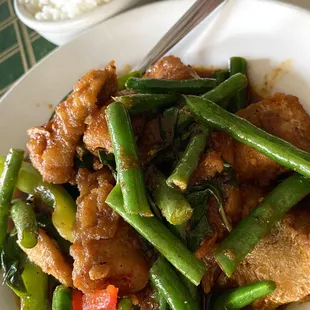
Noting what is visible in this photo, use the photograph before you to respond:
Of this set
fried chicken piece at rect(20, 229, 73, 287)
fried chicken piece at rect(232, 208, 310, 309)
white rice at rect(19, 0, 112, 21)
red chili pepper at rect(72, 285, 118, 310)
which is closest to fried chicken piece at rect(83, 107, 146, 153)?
fried chicken piece at rect(20, 229, 73, 287)

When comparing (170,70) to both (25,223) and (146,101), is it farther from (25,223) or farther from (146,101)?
(25,223)

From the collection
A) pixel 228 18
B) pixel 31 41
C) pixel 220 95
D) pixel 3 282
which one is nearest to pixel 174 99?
pixel 220 95

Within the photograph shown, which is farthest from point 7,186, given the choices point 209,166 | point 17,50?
point 17,50

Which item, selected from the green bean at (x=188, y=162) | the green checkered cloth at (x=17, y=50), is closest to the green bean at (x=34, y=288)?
the green bean at (x=188, y=162)

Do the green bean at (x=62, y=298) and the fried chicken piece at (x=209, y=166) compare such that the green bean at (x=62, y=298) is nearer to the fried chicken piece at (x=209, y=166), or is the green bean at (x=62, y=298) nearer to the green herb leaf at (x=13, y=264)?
the green herb leaf at (x=13, y=264)

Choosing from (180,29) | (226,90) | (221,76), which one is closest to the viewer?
(226,90)
